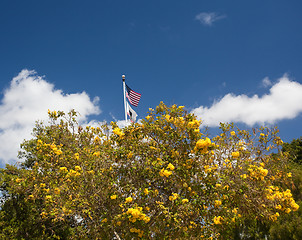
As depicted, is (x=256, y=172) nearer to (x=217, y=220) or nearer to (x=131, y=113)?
(x=217, y=220)

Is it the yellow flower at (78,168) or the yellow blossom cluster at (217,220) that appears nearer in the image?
the yellow blossom cluster at (217,220)

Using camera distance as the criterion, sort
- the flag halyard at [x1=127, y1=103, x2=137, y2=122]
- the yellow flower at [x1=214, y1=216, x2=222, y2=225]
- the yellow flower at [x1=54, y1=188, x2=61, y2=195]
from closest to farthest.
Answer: the yellow flower at [x1=214, y1=216, x2=222, y2=225]
the yellow flower at [x1=54, y1=188, x2=61, y2=195]
the flag halyard at [x1=127, y1=103, x2=137, y2=122]

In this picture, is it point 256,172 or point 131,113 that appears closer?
point 256,172

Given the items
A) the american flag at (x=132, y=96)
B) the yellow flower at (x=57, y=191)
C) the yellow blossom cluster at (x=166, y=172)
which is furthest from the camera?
the american flag at (x=132, y=96)

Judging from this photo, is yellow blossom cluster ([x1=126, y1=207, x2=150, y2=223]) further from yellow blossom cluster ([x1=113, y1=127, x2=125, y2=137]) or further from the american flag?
the american flag

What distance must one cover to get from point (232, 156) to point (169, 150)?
4.86ft

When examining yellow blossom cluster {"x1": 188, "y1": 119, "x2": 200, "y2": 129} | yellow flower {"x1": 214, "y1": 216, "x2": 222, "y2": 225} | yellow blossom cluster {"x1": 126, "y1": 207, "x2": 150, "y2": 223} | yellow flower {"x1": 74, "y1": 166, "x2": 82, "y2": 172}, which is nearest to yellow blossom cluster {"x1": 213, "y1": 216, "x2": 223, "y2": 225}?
yellow flower {"x1": 214, "y1": 216, "x2": 222, "y2": 225}

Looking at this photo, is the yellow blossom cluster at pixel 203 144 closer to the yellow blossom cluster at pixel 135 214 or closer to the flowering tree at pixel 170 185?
the flowering tree at pixel 170 185

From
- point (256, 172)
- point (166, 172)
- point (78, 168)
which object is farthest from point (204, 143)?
point (78, 168)

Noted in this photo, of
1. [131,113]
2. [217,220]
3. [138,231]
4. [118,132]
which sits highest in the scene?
[131,113]

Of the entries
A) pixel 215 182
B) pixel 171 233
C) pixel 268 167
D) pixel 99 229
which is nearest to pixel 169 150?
pixel 215 182

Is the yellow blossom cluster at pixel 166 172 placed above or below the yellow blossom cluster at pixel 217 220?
above

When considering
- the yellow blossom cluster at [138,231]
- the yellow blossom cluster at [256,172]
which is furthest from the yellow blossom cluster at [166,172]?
the yellow blossom cluster at [256,172]

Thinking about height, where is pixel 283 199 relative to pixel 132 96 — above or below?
below
